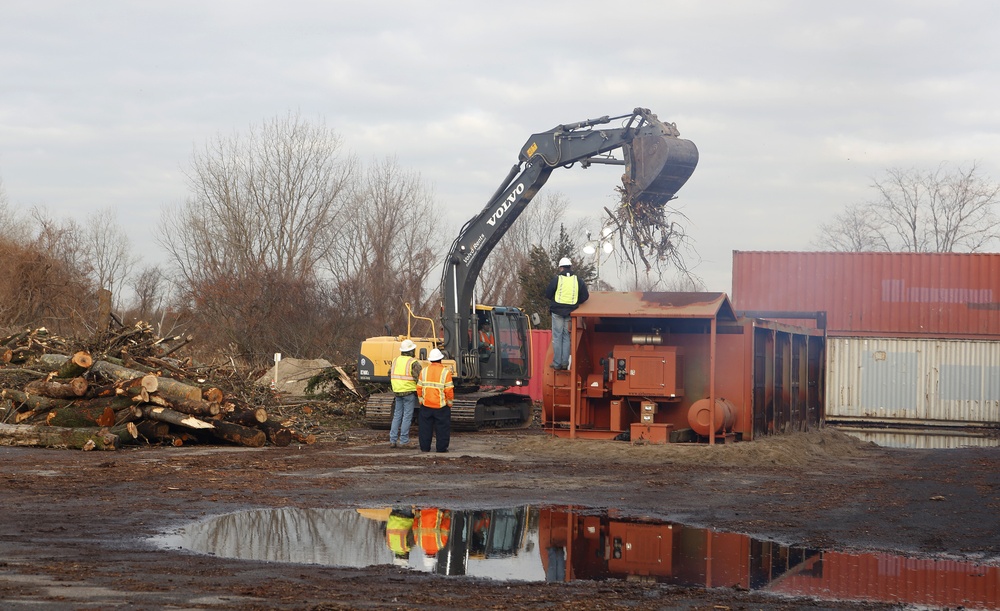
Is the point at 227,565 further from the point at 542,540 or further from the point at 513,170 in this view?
the point at 513,170

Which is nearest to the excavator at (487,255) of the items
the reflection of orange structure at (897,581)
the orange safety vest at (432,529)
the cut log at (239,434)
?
the cut log at (239,434)

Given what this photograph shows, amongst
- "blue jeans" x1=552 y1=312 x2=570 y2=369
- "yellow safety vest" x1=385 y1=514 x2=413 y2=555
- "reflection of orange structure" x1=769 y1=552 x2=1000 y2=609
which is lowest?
"yellow safety vest" x1=385 y1=514 x2=413 y2=555

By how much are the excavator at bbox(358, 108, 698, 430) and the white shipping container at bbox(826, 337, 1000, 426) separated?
10.5 meters

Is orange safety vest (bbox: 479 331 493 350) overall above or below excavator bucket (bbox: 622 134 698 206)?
below

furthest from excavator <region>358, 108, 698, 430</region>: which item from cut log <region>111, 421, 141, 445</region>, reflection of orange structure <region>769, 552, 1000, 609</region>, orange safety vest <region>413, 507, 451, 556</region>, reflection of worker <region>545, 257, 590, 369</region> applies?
reflection of orange structure <region>769, 552, 1000, 609</region>

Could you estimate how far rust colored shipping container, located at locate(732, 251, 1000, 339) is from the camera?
2947cm

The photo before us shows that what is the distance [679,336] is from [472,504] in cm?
761

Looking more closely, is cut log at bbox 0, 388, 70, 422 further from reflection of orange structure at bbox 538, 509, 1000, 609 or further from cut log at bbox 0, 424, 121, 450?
reflection of orange structure at bbox 538, 509, 1000, 609

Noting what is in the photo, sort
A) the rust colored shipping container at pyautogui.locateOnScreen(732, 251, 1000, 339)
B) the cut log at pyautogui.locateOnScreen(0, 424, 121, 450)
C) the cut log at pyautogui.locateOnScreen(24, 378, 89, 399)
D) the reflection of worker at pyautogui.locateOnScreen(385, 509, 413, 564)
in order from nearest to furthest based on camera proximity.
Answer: the reflection of worker at pyautogui.locateOnScreen(385, 509, 413, 564) < the cut log at pyautogui.locateOnScreen(0, 424, 121, 450) < the cut log at pyautogui.locateOnScreen(24, 378, 89, 399) < the rust colored shipping container at pyautogui.locateOnScreen(732, 251, 1000, 339)

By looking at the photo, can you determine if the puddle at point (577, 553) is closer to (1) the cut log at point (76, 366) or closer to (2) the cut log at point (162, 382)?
(2) the cut log at point (162, 382)

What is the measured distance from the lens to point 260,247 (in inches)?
1966

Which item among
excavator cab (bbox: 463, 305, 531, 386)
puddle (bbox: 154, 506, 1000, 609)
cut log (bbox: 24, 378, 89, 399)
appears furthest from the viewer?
excavator cab (bbox: 463, 305, 531, 386)

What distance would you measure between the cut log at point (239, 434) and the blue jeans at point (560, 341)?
16.2 ft

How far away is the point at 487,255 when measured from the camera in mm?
20078
